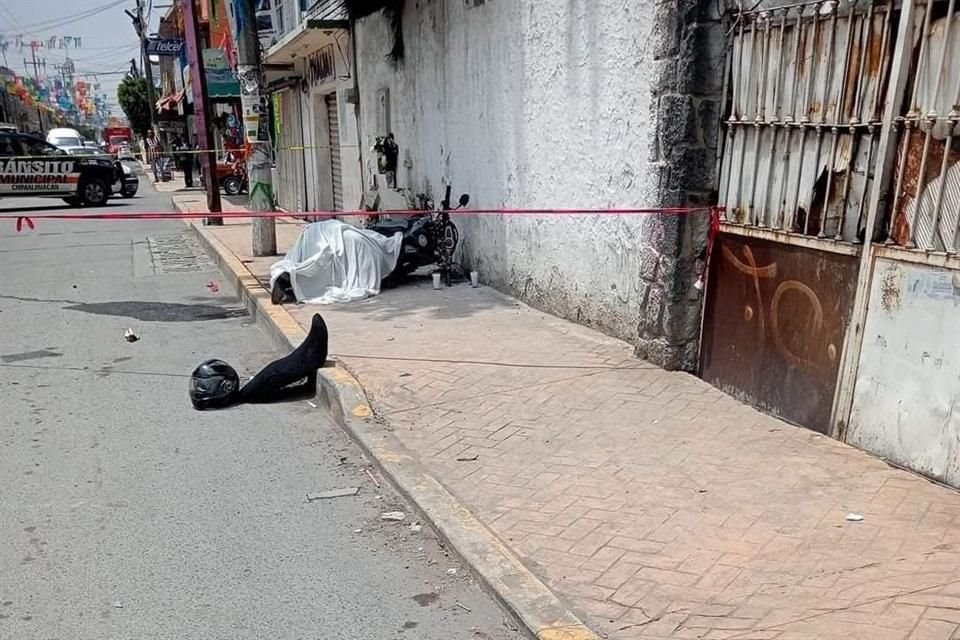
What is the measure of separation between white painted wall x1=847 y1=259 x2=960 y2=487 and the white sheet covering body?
231 inches

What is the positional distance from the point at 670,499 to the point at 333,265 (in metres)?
5.89

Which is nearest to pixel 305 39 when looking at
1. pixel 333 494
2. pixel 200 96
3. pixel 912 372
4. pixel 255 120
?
pixel 200 96

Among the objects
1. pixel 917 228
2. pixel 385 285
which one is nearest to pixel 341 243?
pixel 385 285

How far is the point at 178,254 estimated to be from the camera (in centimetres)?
1442

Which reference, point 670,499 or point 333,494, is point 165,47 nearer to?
point 333,494

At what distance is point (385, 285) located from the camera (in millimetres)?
9484

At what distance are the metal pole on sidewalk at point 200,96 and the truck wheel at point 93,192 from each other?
7303 millimetres

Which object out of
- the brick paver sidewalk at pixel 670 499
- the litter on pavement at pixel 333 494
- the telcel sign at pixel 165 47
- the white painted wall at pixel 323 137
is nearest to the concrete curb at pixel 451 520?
the brick paver sidewalk at pixel 670 499

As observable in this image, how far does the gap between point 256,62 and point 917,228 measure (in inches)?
406

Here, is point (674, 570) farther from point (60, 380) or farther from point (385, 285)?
point (385, 285)

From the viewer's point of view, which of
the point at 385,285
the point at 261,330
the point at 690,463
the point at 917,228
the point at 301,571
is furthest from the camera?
the point at 385,285

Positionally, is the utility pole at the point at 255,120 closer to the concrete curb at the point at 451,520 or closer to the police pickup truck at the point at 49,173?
the concrete curb at the point at 451,520

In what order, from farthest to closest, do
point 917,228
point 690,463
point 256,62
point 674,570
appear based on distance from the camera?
→ point 256,62
point 690,463
point 917,228
point 674,570

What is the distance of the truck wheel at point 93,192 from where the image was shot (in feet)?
78.6
